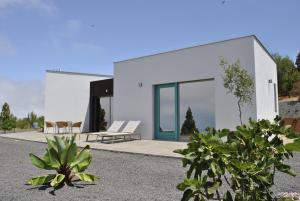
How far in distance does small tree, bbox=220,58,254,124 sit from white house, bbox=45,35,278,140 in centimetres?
29

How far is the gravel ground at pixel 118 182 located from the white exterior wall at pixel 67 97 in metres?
12.0

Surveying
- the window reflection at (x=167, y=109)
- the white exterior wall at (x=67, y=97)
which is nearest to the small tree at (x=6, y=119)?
the white exterior wall at (x=67, y=97)

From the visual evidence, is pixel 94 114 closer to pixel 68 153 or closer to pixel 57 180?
pixel 68 153

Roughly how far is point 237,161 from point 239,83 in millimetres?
9498

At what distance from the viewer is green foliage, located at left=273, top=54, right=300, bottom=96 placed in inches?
1186

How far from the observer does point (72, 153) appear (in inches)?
193

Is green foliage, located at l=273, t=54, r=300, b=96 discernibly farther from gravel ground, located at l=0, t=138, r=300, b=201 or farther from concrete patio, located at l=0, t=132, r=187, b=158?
gravel ground, located at l=0, t=138, r=300, b=201

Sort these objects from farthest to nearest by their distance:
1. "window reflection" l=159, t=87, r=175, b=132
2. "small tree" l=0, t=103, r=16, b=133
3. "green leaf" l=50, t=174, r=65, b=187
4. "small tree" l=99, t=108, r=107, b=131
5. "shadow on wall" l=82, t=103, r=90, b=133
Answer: "small tree" l=0, t=103, r=16, b=133 → "shadow on wall" l=82, t=103, r=90, b=133 → "small tree" l=99, t=108, r=107, b=131 → "window reflection" l=159, t=87, r=175, b=132 → "green leaf" l=50, t=174, r=65, b=187

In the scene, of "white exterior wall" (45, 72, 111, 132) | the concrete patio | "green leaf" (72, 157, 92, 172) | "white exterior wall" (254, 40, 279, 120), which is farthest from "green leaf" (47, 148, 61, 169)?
"white exterior wall" (45, 72, 111, 132)

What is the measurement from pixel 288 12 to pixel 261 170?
471 inches

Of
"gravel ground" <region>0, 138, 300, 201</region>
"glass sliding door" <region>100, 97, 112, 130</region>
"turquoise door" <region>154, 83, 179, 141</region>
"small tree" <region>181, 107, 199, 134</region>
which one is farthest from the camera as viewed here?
"glass sliding door" <region>100, 97, 112, 130</region>

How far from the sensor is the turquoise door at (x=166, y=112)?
1288cm

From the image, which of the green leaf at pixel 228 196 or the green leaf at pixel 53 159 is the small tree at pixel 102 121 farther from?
the green leaf at pixel 228 196

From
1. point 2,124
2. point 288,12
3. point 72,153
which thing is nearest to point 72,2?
point 72,153
